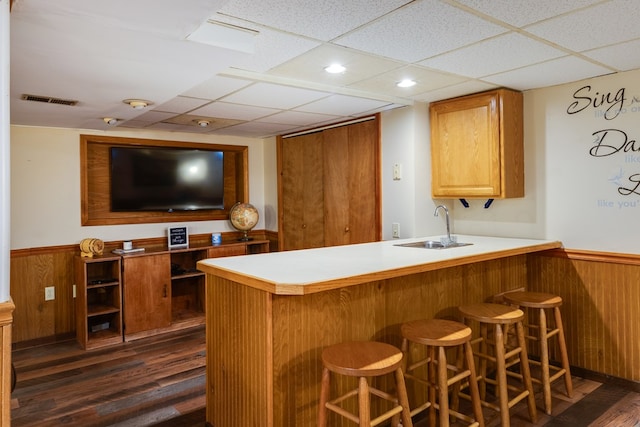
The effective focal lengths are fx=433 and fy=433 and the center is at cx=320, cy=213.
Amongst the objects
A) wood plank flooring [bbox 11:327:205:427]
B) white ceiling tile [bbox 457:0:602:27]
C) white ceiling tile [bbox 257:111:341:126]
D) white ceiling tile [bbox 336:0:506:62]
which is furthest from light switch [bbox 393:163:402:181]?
wood plank flooring [bbox 11:327:205:427]

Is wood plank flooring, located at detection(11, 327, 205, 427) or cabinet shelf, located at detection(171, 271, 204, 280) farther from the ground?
cabinet shelf, located at detection(171, 271, 204, 280)

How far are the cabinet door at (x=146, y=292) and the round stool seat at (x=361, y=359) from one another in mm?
2621

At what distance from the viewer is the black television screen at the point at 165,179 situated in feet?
14.0

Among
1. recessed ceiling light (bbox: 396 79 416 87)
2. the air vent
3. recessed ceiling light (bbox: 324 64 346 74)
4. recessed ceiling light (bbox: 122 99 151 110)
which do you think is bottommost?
recessed ceiling light (bbox: 122 99 151 110)

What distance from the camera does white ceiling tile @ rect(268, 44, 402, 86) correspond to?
2350 mm

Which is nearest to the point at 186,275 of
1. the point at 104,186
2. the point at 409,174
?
the point at 104,186

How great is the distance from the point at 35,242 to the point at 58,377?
132 centimetres

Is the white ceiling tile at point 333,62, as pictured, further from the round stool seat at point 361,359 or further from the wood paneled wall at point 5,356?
the wood paneled wall at point 5,356

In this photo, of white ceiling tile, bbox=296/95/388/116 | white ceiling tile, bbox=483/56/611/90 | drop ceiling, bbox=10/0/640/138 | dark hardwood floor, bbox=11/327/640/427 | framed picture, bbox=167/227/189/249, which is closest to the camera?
drop ceiling, bbox=10/0/640/138

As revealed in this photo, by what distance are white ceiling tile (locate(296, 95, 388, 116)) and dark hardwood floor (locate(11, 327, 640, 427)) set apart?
2.24 metres

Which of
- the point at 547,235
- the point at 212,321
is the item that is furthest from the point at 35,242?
the point at 547,235

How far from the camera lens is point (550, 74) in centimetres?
283

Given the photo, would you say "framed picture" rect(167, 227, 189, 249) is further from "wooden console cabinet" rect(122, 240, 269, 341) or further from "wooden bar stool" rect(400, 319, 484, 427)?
"wooden bar stool" rect(400, 319, 484, 427)

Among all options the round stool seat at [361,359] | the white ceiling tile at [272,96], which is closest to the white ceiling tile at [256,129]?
the white ceiling tile at [272,96]
